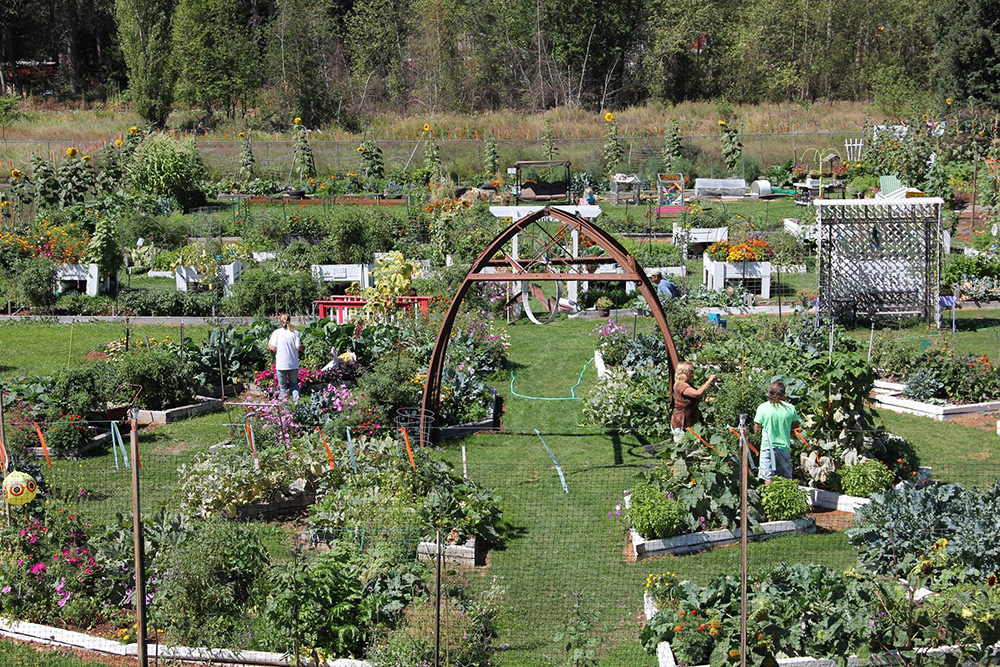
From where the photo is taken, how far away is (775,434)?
10305 mm

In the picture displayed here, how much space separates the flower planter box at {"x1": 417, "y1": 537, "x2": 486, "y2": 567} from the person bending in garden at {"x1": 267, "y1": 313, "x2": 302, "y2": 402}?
4.05m

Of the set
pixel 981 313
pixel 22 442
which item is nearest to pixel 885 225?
pixel 981 313

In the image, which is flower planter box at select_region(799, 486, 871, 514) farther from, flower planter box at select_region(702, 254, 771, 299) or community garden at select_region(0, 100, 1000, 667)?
flower planter box at select_region(702, 254, 771, 299)

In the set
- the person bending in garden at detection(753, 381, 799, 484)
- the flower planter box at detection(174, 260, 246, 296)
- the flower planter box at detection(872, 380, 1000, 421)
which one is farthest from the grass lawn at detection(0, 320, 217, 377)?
the flower planter box at detection(872, 380, 1000, 421)

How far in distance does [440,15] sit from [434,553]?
42.9 m

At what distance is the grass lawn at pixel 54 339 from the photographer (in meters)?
15.3

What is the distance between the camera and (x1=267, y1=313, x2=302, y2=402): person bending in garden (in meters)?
13.0

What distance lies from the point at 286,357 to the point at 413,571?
17.2 ft

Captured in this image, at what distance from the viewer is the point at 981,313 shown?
17656mm

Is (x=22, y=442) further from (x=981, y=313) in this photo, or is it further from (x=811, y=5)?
(x=811, y=5)

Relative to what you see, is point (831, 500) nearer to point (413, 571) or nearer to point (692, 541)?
point (692, 541)

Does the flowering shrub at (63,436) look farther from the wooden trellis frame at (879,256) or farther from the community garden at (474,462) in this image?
the wooden trellis frame at (879,256)

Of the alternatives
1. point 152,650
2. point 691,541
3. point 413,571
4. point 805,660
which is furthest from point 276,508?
point 805,660

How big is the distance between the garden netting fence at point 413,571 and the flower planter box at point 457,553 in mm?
12
